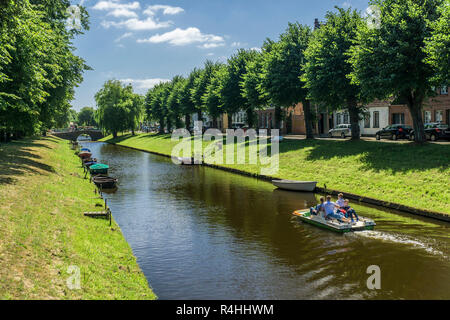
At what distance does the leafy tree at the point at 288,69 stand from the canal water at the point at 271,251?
23.5 m

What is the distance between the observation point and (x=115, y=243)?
643 inches

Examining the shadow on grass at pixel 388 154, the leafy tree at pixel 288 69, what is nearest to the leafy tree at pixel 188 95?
the leafy tree at pixel 288 69

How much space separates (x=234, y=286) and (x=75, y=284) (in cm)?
518

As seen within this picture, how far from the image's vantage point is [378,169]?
98.4ft

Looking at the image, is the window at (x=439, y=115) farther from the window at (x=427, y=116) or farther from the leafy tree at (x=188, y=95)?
the leafy tree at (x=188, y=95)

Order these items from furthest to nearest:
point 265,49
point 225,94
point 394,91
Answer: point 225,94
point 265,49
point 394,91

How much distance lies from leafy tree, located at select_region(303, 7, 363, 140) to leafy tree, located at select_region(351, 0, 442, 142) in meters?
5.07

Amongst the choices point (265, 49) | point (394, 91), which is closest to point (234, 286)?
point (394, 91)

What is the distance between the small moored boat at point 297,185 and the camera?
30406 mm

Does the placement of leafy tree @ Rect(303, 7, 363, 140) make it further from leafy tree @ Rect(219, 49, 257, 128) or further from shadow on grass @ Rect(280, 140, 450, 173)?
leafy tree @ Rect(219, 49, 257, 128)

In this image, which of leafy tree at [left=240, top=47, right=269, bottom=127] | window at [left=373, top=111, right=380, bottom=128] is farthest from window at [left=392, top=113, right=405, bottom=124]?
leafy tree at [left=240, top=47, right=269, bottom=127]

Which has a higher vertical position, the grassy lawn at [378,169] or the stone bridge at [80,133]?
the stone bridge at [80,133]

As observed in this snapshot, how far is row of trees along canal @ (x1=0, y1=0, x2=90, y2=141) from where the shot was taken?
20812 millimetres
